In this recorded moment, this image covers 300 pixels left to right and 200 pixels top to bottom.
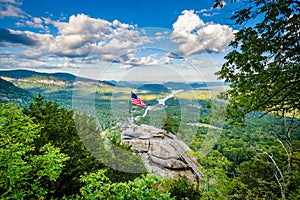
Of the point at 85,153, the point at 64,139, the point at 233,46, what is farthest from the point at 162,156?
the point at 233,46

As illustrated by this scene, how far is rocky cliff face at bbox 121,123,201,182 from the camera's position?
53.9 ft

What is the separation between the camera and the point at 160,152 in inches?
704

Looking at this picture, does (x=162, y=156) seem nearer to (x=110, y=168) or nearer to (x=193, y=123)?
(x=193, y=123)

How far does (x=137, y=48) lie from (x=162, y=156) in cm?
1060

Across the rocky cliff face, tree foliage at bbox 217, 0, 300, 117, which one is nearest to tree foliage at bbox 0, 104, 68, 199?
tree foliage at bbox 217, 0, 300, 117

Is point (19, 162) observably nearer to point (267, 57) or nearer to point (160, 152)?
point (267, 57)

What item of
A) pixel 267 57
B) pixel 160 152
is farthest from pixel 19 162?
pixel 160 152

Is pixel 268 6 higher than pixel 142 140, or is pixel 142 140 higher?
pixel 268 6

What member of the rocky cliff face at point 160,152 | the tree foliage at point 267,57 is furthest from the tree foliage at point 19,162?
the rocky cliff face at point 160,152

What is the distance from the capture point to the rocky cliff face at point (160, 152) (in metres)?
16.4

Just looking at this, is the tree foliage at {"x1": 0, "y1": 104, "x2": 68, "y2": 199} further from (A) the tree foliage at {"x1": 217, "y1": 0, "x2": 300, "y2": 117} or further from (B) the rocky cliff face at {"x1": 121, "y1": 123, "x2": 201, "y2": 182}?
(B) the rocky cliff face at {"x1": 121, "y1": 123, "x2": 201, "y2": 182}

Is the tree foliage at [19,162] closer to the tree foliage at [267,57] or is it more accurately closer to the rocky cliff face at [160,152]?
the tree foliage at [267,57]

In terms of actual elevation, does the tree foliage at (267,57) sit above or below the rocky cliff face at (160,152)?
above

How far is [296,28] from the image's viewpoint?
3.34 meters
